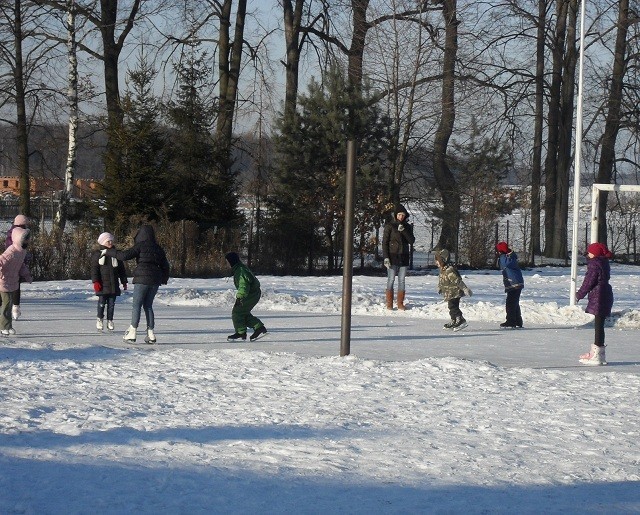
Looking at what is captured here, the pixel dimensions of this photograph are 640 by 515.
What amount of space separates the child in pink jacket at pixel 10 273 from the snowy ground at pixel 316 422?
1.08 feet

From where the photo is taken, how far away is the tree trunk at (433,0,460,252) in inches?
1320

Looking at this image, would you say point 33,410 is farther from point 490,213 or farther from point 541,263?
point 541,263

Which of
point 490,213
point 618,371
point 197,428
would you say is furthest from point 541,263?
point 197,428

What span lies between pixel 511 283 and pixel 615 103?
2210 cm

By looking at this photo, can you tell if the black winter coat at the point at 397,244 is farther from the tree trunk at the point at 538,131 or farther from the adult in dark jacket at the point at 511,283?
the tree trunk at the point at 538,131

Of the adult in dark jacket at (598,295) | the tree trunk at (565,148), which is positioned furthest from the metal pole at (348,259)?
the tree trunk at (565,148)

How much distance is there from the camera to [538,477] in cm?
671

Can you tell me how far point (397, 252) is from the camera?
18.1m

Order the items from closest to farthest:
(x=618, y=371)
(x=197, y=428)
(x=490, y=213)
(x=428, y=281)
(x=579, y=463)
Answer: (x=579, y=463), (x=197, y=428), (x=618, y=371), (x=428, y=281), (x=490, y=213)

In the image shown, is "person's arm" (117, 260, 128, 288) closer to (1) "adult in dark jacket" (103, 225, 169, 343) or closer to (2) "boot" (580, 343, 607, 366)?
(1) "adult in dark jacket" (103, 225, 169, 343)

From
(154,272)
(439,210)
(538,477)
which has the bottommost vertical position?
(538,477)

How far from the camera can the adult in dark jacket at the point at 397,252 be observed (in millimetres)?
18078

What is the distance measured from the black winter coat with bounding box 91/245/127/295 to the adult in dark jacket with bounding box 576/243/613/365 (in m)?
6.33

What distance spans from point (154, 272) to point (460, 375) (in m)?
4.38
